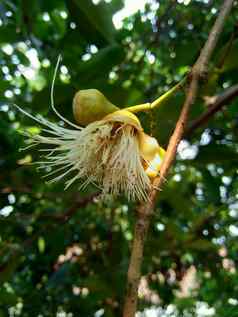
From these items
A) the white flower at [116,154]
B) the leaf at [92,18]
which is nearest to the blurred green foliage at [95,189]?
the leaf at [92,18]

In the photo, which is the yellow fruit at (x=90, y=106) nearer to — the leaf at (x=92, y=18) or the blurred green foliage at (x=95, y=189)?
the blurred green foliage at (x=95, y=189)

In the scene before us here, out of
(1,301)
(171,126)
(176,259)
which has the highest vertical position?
(171,126)

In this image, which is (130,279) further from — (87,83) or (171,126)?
(87,83)

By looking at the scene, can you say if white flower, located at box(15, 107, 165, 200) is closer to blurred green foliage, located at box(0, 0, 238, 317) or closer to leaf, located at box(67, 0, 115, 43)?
blurred green foliage, located at box(0, 0, 238, 317)

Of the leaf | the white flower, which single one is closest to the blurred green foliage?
the leaf

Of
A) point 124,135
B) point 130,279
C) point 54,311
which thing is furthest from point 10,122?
point 130,279

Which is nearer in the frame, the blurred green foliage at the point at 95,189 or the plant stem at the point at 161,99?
the plant stem at the point at 161,99
